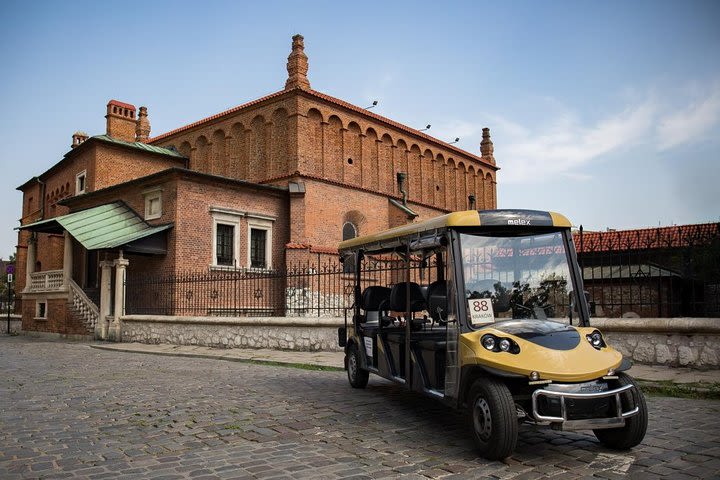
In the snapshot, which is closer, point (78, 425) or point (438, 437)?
point (438, 437)

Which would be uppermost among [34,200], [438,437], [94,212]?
[34,200]

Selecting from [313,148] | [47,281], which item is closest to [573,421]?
[47,281]

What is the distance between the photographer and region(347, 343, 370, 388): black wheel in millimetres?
8672

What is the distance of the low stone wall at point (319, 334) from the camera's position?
9.22m

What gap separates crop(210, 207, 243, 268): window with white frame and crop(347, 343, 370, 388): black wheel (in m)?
14.6

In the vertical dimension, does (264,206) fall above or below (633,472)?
above

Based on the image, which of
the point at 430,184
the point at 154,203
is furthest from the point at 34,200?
the point at 430,184

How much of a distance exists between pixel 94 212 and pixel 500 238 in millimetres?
21289

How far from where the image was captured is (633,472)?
4.52 meters

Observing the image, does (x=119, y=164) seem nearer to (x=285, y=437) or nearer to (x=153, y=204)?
(x=153, y=204)

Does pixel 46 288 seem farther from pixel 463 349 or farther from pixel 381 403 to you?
pixel 463 349

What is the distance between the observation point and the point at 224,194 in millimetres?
23484

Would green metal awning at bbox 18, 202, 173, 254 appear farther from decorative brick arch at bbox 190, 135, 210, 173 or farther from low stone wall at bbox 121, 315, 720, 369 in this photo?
decorative brick arch at bbox 190, 135, 210, 173

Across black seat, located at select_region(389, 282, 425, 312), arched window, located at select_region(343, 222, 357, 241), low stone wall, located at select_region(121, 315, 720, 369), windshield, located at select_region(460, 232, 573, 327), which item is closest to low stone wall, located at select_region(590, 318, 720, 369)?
low stone wall, located at select_region(121, 315, 720, 369)
